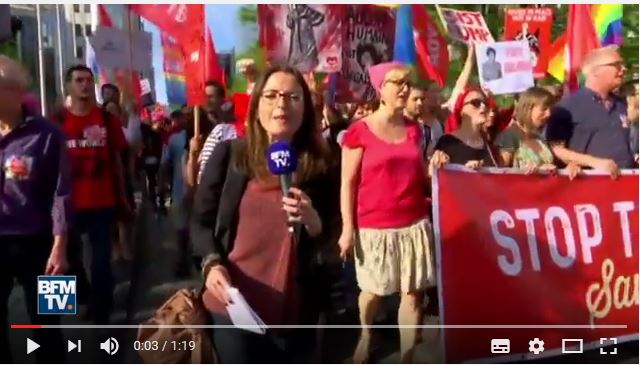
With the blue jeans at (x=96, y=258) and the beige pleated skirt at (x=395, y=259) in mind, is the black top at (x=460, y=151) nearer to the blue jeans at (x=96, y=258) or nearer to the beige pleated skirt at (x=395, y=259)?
the beige pleated skirt at (x=395, y=259)

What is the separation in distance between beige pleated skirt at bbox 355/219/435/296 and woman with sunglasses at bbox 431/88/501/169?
0.96 feet

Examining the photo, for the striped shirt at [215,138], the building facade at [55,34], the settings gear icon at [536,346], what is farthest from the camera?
the settings gear icon at [536,346]

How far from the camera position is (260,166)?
313 cm

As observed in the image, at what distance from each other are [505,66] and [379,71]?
0.50 m

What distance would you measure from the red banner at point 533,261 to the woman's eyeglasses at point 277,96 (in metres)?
0.67

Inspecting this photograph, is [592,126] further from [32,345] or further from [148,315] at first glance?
[32,345]

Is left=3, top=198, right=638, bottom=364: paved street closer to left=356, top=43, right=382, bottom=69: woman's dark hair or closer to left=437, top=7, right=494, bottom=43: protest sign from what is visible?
left=356, top=43, right=382, bottom=69: woman's dark hair

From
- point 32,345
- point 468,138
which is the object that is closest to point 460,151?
point 468,138

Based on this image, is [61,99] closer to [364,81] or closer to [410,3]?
[364,81]

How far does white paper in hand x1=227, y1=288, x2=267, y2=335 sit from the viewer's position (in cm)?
319

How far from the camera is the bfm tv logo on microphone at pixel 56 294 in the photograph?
3.18 meters

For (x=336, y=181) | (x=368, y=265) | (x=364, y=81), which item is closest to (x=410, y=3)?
(x=364, y=81)

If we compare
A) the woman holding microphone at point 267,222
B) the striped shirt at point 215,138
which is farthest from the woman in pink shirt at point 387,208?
the striped shirt at point 215,138
